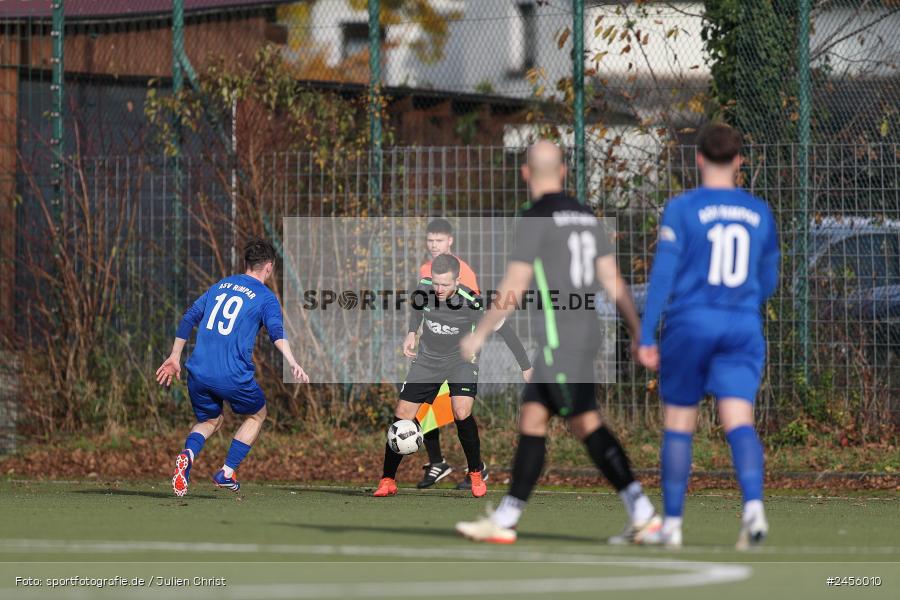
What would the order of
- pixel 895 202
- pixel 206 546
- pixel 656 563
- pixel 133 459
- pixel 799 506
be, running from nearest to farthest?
1. pixel 656 563
2. pixel 206 546
3. pixel 799 506
4. pixel 895 202
5. pixel 133 459

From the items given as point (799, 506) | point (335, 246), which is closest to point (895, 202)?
point (799, 506)

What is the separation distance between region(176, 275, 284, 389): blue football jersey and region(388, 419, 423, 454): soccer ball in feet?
3.80

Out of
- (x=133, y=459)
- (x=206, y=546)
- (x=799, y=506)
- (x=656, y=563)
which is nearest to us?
(x=656, y=563)

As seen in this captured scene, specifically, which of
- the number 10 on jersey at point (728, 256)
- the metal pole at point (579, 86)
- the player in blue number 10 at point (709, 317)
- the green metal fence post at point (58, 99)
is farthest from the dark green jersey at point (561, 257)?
the green metal fence post at point (58, 99)

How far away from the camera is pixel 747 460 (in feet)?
22.3

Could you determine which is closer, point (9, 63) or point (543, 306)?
point (543, 306)

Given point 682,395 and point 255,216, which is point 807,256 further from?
point 682,395

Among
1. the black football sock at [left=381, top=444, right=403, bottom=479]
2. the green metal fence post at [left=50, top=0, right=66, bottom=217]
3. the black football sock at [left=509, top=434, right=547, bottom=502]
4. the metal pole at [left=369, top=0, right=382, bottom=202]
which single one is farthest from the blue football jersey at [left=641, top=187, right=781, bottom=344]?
the green metal fence post at [left=50, top=0, right=66, bottom=217]

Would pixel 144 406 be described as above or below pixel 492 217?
below

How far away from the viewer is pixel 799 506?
10617mm

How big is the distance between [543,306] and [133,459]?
8420mm

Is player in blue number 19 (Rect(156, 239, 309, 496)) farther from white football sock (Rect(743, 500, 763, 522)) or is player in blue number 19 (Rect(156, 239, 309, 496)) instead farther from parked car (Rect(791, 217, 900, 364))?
parked car (Rect(791, 217, 900, 364))

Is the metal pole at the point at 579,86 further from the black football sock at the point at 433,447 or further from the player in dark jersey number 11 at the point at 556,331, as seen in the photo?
the player in dark jersey number 11 at the point at 556,331

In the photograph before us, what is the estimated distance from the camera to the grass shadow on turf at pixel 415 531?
750 cm
